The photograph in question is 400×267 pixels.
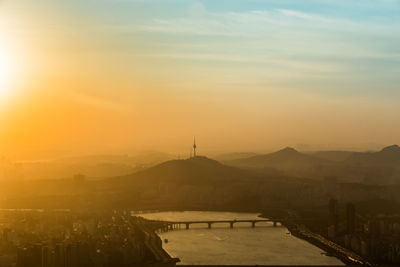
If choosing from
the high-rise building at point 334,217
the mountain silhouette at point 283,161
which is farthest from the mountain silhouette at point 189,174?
the high-rise building at point 334,217

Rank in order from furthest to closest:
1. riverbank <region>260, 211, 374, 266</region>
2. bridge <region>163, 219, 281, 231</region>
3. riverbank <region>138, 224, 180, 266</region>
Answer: bridge <region>163, 219, 281, 231</region>, riverbank <region>260, 211, 374, 266</region>, riverbank <region>138, 224, 180, 266</region>

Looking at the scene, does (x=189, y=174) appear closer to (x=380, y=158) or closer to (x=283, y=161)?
(x=283, y=161)

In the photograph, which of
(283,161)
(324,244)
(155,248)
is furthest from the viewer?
(283,161)

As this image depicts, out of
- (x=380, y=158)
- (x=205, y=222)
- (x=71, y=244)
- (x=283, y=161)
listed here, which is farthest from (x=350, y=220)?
(x=380, y=158)

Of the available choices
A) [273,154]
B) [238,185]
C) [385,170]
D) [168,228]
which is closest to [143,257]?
[168,228]

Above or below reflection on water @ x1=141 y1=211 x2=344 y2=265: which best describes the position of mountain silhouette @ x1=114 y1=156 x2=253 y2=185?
above

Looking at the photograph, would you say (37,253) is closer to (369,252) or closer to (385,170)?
(369,252)

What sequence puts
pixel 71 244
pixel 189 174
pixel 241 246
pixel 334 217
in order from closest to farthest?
pixel 71 244, pixel 241 246, pixel 334 217, pixel 189 174

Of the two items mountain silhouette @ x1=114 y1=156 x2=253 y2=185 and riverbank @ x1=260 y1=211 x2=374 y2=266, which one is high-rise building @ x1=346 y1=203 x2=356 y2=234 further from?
mountain silhouette @ x1=114 y1=156 x2=253 y2=185

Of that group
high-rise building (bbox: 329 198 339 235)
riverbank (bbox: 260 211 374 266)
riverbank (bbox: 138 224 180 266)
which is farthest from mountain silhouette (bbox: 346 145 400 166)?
riverbank (bbox: 138 224 180 266)
